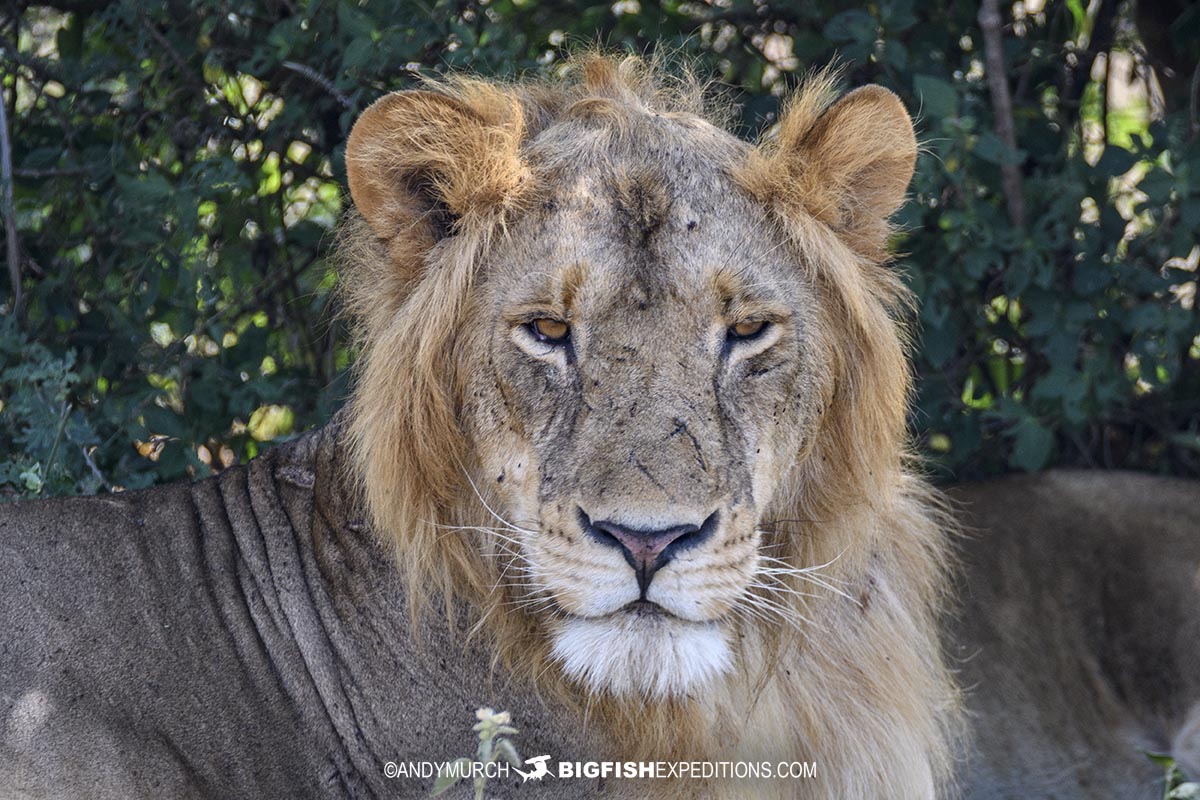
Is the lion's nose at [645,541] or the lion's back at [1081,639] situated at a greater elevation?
the lion's nose at [645,541]

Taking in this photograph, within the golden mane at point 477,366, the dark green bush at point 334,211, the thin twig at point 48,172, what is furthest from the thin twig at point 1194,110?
the thin twig at point 48,172

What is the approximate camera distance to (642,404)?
250 cm

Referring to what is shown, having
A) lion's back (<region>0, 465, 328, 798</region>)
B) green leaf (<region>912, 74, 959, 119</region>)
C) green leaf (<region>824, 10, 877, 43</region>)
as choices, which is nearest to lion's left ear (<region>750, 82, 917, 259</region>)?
green leaf (<region>912, 74, 959, 119</region>)

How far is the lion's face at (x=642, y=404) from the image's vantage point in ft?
7.91

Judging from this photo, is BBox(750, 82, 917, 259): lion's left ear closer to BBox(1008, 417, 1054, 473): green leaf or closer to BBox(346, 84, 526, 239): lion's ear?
BBox(346, 84, 526, 239): lion's ear

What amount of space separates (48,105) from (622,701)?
271cm

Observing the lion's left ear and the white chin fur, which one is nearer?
the white chin fur

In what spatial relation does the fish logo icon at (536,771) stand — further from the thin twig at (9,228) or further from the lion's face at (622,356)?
the thin twig at (9,228)

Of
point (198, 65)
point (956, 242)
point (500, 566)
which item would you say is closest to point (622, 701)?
point (500, 566)

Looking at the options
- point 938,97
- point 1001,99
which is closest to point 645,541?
point 938,97

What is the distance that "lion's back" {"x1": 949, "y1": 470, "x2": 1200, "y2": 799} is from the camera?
4242mm

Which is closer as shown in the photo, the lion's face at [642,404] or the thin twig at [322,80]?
the lion's face at [642,404]

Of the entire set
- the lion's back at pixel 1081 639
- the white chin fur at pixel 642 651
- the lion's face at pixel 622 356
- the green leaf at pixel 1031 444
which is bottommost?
the lion's back at pixel 1081 639

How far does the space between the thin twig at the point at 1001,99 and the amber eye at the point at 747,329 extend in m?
1.82
